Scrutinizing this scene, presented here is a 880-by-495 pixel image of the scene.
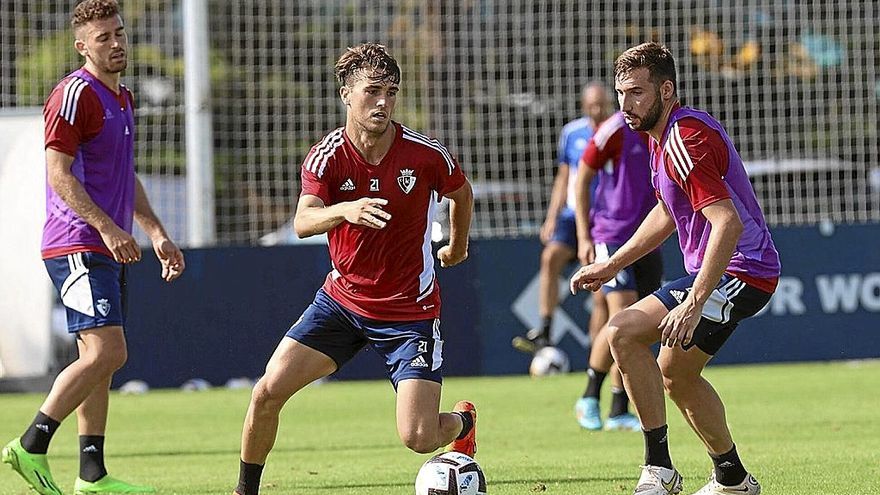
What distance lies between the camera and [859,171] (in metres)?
17.6

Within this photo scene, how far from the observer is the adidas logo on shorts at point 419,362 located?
686cm

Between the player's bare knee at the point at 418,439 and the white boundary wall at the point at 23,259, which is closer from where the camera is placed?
the player's bare knee at the point at 418,439

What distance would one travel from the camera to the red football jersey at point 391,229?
Answer: 22.3 ft

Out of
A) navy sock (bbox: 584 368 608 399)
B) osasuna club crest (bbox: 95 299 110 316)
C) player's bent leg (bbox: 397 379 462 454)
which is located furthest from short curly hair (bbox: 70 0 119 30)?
navy sock (bbox: 584 368 608 399)

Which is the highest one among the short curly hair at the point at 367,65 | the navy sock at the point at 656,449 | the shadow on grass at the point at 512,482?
the short curly hair at the point at 367,65

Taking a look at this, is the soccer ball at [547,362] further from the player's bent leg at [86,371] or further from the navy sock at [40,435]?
the navy sock at [40,435]

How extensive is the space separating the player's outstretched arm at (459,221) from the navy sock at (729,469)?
1421mm

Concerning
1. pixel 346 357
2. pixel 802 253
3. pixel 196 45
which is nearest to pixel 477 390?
pixel 802 253

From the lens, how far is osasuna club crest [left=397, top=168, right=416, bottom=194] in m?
6.86

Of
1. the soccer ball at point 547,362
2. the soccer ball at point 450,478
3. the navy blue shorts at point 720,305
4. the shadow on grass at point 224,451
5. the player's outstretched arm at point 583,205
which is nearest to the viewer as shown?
the soccer ball at point 450,478

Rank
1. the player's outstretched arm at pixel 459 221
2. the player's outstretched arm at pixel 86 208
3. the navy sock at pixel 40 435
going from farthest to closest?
the navy sock at pixel 40 435 → the player's outstretched arm at pixel 86 208 → the player's outstretched arm at pixel 459 221

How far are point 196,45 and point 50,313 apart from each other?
3146 mm

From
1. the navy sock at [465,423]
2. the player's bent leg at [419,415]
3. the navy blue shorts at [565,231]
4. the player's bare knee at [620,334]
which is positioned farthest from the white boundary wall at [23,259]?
the player's bare knee at [620,334]

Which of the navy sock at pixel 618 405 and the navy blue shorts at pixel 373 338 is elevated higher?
the navy blue shorts at pixel 373 338
